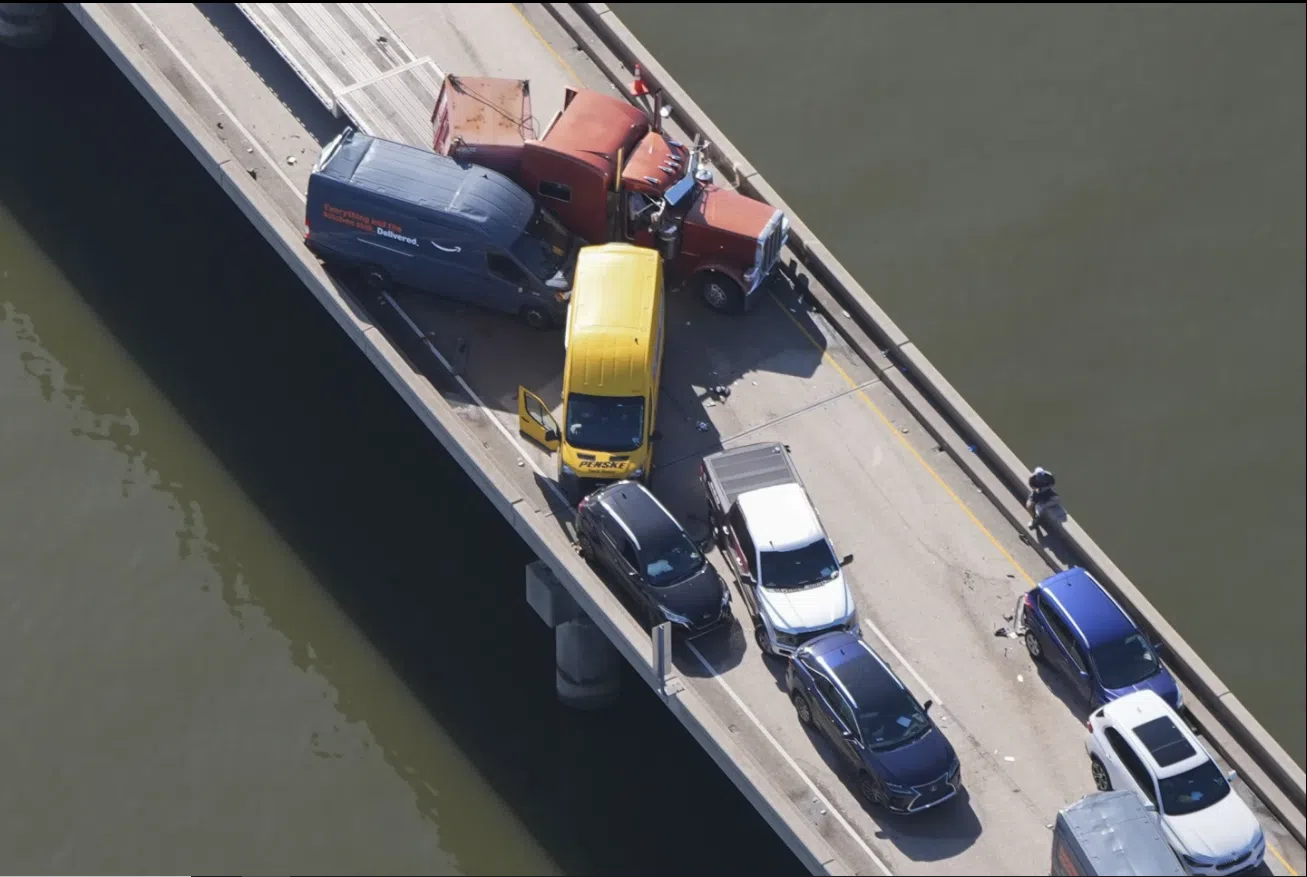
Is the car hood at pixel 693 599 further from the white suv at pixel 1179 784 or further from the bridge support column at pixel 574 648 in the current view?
the white suv at pixel 1179 784

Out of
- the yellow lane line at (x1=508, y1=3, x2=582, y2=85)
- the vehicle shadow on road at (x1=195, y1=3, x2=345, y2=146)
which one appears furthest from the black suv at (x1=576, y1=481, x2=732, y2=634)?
the yellow lane line at (x1=508, y1=3, x2=582, y2=85)

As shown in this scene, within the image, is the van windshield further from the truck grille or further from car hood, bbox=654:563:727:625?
Result: car hood, bbox=654:563:727:625

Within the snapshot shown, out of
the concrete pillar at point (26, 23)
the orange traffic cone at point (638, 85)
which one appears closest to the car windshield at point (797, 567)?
the orange traffic cone at point (638, 85)

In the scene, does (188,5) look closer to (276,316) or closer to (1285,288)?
(276,316)

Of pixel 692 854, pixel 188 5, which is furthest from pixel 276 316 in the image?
pixel 692 854

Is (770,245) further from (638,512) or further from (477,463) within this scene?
(477,463)

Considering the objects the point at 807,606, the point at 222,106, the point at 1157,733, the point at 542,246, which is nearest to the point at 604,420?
the point at 542,246
